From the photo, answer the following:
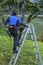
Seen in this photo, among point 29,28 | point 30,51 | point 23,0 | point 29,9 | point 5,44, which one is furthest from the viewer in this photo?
point 5,44

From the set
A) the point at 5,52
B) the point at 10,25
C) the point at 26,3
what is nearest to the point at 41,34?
the point at 5,52

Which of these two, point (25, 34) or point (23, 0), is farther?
point (23, 0)

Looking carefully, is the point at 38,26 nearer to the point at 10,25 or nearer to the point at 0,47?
the point at 0,47

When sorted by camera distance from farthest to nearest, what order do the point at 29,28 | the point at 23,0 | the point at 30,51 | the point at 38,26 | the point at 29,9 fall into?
1. the point at 38,26
2. the point at 30,51
3. the point at 29,9
4. the point at 23,0
5. the point at 29,28

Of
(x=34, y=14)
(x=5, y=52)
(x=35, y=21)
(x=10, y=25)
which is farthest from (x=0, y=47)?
(x=35, y=21)

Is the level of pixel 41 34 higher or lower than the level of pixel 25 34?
lower

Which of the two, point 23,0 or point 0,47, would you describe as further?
point 0,47

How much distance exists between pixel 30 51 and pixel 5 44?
1797mm

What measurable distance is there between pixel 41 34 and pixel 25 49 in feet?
14.7

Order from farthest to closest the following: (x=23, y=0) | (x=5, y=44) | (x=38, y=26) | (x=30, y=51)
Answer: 1. (x=38, y=26)
2. (x=5, y=44)
3. (x=30, y=51)
4. (x=23, y=0)

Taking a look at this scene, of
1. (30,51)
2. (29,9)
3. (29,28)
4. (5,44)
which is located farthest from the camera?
(5,44)

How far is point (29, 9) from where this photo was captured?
1325 centimetres

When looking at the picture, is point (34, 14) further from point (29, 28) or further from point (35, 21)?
point (35, 21)

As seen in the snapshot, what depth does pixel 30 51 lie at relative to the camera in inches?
569
